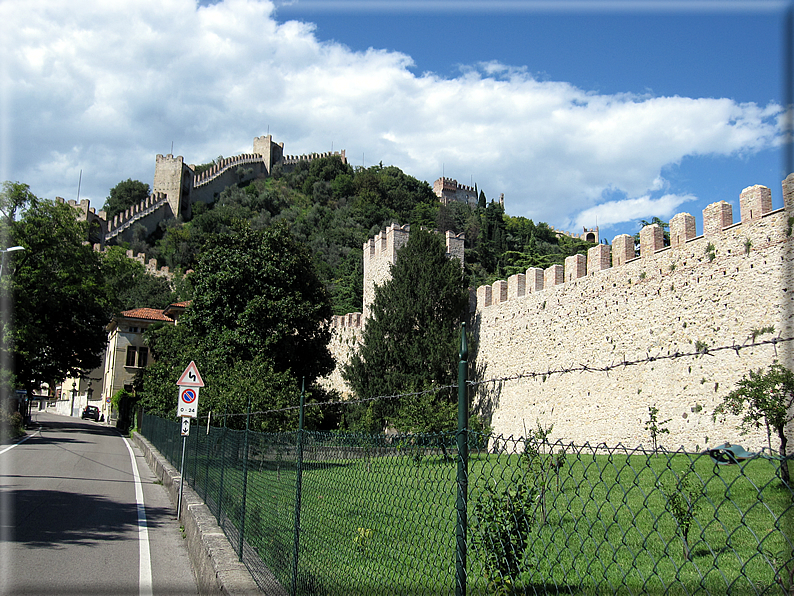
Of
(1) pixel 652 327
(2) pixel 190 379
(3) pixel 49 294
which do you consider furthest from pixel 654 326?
(3) pixel 49 294

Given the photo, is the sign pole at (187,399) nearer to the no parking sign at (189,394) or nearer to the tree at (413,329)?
the no parking sign at (189,394)

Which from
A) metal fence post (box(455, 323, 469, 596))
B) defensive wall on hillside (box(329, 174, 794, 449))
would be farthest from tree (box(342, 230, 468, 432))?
metal fence post (box(455, 323, 469, 596))

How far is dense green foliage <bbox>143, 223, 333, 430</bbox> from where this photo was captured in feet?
72.7

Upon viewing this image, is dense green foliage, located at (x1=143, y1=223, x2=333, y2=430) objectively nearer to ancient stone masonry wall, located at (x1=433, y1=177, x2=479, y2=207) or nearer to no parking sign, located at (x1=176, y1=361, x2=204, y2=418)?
no parking sign, located at (x1=176, y1=361, x2=204, y2=418)

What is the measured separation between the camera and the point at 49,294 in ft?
101

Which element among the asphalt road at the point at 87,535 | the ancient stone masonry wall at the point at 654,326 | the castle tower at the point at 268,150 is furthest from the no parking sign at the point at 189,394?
the castle tower at the point at 268,150

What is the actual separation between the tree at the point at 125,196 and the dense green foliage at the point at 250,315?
70.2 metres

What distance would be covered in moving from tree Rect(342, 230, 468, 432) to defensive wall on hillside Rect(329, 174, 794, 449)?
199 centimetres

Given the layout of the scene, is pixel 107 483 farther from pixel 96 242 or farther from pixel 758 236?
pixel 96 242

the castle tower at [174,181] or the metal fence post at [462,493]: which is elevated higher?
the castle tower at [174,181]

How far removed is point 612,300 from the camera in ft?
56.1

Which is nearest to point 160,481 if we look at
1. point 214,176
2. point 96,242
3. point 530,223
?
point 96,242

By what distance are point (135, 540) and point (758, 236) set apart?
497 inches

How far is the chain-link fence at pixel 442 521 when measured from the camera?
223 centimetres
